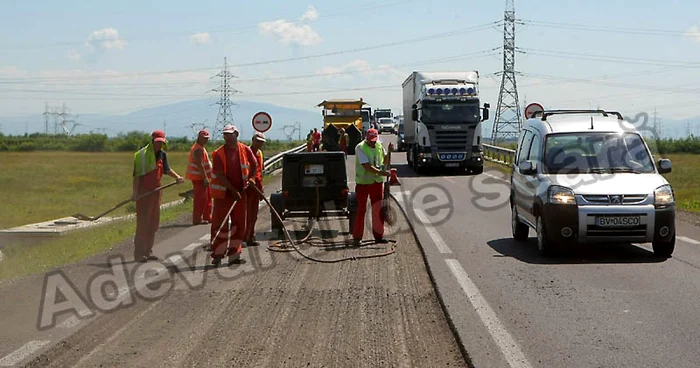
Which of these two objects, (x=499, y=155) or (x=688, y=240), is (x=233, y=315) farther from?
(x=499, y=155)

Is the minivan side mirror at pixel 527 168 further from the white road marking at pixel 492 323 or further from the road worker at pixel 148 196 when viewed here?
the road worker at pixel 148 196

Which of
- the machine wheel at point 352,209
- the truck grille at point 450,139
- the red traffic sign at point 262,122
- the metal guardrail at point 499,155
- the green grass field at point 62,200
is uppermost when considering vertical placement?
the red traffic sign at point 262,122

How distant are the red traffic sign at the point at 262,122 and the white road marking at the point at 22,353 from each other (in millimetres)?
21593

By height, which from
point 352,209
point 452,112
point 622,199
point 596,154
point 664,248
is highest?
point 452,112

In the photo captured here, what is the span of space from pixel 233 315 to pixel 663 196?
6.46 meters

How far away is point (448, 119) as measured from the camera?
3428 centimetres

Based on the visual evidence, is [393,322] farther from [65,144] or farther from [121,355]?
[65,144]

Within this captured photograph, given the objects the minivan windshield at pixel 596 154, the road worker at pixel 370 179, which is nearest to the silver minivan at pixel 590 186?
Answer: the minivan windshield at pixel 596 154

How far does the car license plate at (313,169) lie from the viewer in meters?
15.9

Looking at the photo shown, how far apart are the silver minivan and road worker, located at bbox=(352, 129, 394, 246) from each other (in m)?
2.19

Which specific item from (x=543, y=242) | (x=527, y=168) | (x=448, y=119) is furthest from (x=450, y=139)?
(x=543, y=242)

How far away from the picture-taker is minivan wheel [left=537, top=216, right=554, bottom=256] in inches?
490

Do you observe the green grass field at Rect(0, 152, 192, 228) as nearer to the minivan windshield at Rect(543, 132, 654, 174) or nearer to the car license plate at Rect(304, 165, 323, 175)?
the car license plate at Rect(304, 165, 323, 175)

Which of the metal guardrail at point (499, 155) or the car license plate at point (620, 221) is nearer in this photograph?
the car license plate at point (620, 221)
